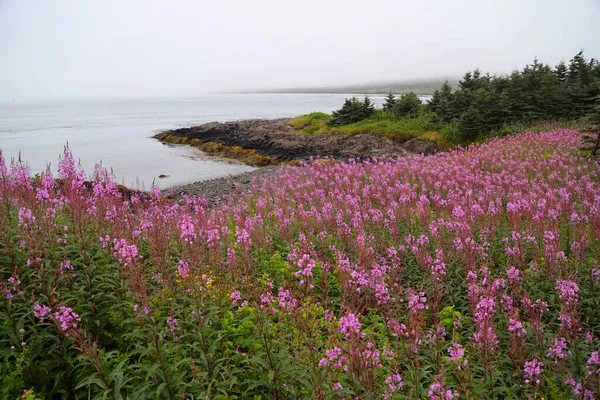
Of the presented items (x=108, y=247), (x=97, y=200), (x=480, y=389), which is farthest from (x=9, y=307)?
(x=480, y=389)

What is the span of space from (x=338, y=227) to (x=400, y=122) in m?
27.6

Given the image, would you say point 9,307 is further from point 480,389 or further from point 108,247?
point 480,389

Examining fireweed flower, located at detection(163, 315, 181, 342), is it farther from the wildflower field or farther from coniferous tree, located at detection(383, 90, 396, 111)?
coniferous tree, located at detection(383, 90, 396, 111)

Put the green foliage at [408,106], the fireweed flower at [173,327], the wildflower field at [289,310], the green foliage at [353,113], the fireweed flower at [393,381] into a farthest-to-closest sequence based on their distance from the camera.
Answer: the green foliage at [353,113]
the green foliage at [408,106]
the fireweed flower at [173,327]
the wildflower field at [289,310]
the fireweed flower at [393,381]

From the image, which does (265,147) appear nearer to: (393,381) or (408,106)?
(408,106)

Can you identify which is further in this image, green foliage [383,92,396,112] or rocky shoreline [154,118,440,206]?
green foliage [383,92,396,112]

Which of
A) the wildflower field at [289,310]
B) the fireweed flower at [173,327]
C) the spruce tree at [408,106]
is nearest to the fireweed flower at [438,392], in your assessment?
the wildflower field at [289,310]

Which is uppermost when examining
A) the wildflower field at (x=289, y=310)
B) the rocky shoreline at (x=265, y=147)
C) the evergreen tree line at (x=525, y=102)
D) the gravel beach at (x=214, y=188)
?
the evergreen tree line at (x=525, y=102)

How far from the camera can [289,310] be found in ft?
13.5

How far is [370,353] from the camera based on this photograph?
10.2 feet

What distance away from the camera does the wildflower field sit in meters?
3.33

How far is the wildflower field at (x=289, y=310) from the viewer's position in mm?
3334

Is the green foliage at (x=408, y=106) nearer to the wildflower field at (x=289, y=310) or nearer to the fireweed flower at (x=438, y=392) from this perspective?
the wildflower field at (x=289, y=310)

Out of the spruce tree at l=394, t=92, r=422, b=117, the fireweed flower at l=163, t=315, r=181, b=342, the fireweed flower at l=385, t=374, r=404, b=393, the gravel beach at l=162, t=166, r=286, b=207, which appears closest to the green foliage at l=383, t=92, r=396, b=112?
the spruce tree at l=394, t=92, r=422, b=117
